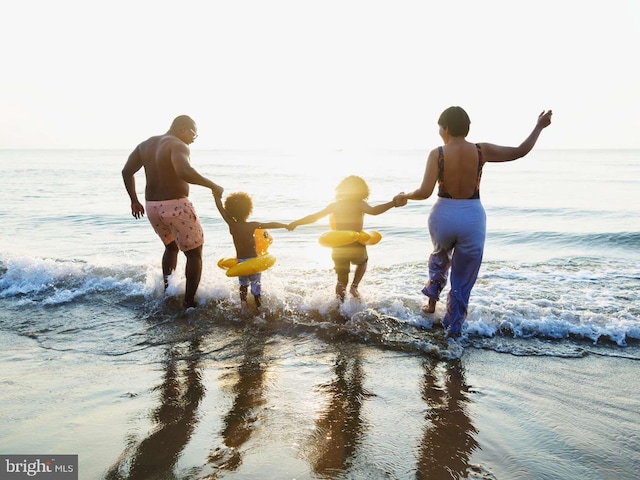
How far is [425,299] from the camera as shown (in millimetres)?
6465

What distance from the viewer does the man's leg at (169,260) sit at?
6.24 meters

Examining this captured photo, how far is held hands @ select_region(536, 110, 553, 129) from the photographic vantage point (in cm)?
479

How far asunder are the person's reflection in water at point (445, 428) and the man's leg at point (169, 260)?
141 inches

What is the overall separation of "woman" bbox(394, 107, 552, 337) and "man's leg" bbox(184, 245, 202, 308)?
259cm

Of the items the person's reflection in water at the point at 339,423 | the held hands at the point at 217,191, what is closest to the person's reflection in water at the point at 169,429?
the person's reflection in water at the point at 339,423

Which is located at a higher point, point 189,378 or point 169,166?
point 169,166

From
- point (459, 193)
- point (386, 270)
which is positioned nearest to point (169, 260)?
point (459, 193)

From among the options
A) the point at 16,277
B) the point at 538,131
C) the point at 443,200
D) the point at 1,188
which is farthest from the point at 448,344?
the point at 1,188

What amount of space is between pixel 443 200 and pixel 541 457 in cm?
257

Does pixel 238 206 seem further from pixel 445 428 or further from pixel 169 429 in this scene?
pixel 445 428

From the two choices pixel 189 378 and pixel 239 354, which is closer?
pixel 189 378

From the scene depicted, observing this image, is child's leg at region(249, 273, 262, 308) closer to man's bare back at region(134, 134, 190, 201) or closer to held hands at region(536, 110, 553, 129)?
man's bare back at region(134, 134, 190, 201)

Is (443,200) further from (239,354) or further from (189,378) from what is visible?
(189,378)

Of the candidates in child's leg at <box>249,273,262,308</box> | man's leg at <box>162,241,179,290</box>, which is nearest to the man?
man's leg at <box>162,241,179,290</box>
